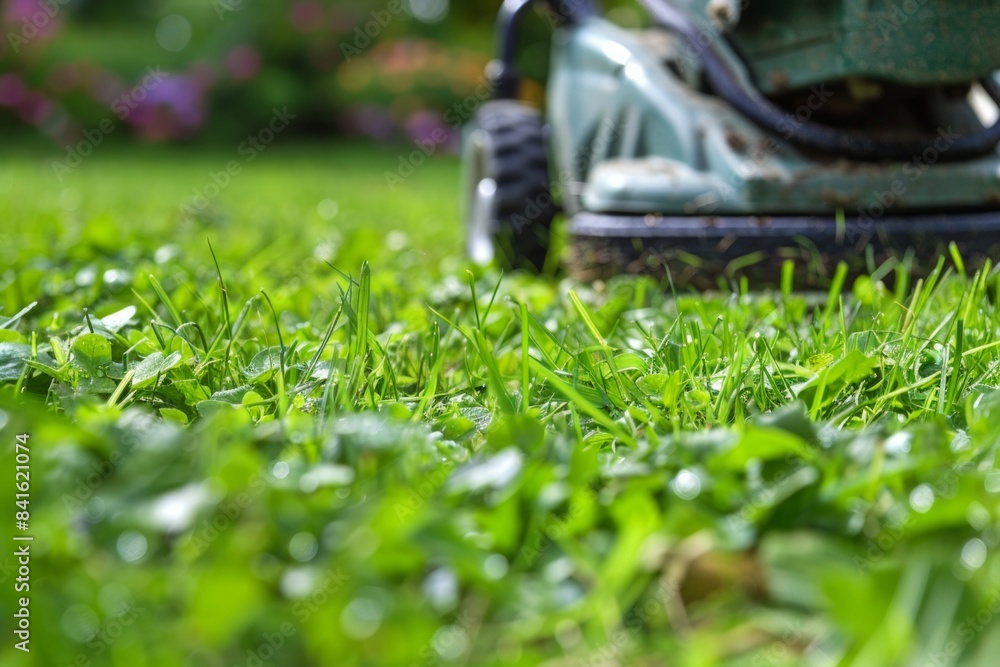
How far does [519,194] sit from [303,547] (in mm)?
1757

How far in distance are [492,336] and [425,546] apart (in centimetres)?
85

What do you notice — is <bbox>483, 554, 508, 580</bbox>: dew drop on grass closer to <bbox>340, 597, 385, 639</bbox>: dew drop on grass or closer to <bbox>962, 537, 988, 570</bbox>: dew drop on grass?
<bbox>340, 597, 385, 639</bbox>: dew drop on grass

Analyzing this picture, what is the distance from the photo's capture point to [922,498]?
0.76 metres

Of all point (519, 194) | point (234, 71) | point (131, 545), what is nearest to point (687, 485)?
point (131, 545)

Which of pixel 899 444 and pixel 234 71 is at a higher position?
pixel 899 444

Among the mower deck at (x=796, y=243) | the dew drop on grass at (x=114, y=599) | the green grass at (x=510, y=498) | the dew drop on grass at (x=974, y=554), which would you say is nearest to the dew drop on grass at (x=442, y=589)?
the green grass at (x=510, y=498)

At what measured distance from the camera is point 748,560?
26.9 inches

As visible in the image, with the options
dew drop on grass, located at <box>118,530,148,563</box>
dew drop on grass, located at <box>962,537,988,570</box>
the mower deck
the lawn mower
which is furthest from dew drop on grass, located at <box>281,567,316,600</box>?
the mower deck

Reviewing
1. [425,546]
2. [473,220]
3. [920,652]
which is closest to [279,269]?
[473,220]

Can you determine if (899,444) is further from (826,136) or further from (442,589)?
(826,136)

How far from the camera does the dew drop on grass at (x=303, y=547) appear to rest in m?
0.69

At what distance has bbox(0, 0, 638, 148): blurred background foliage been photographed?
31.6 feet

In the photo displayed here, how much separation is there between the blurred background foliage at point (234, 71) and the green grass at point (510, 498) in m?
8.61

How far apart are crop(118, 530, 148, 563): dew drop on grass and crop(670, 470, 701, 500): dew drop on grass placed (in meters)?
0.38
